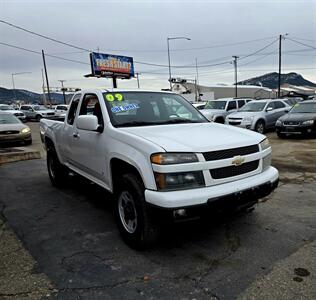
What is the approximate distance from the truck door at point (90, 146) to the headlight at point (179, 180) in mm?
1201

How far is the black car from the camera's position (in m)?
12.6

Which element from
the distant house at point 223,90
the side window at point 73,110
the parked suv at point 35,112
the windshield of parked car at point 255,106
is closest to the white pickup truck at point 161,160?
the side window at point 73,110

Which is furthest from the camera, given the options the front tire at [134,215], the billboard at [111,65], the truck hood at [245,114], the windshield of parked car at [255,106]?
the billboard at [111,65]

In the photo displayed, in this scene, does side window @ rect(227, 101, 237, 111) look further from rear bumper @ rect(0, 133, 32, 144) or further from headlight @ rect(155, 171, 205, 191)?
headlight @ rect(155, 171, 205, 191)

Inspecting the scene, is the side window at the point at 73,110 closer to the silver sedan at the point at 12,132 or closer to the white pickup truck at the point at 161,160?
the white pickup truck at the point at 161,160

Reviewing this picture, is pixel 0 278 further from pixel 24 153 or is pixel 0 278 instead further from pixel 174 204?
pixel 24 153

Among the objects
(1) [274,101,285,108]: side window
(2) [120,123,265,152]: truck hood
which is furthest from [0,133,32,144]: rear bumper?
(1) [274,101,285,108]: side window

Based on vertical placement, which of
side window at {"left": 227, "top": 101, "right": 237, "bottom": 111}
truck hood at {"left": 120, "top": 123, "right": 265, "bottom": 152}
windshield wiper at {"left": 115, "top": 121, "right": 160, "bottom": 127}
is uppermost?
windshield wiper at {"left": 115, "top": 121, "right": 160, "bottom": 127}

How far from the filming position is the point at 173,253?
3.60 meters

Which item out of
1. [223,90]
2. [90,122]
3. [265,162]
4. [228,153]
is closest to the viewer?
[228,153]

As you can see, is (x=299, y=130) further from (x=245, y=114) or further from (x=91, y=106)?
(x=91, y=106)

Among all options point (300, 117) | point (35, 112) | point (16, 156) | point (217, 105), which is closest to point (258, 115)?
point (300, 117)

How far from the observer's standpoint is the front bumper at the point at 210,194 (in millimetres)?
3154

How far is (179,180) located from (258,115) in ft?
41.0
